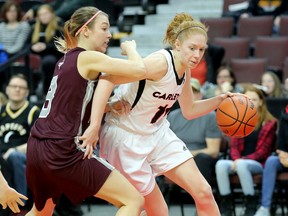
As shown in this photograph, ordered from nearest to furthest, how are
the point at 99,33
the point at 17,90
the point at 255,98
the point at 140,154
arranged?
the point at 99,33
the point at 140,154
the point at 255,98
the point at 17,90

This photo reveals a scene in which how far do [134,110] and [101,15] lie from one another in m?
0.71

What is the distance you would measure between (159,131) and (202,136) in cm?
258

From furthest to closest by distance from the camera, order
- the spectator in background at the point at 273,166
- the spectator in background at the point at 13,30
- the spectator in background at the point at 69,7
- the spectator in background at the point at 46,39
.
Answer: the spectator in background at the point at 69,7
the spectator in background at the point at 13,30
the spectator in background at the point at 46,39
the spectator in background at the point at 273,166

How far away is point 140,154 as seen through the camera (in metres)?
5.39

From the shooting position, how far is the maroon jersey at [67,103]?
4.91m

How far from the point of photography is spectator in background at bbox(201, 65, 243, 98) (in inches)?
349

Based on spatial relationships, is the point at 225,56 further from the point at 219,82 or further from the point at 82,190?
the point at 82,190

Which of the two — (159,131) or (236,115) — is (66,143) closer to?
(159,131)

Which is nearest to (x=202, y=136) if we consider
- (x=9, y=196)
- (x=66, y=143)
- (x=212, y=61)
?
(x=212, y=61)

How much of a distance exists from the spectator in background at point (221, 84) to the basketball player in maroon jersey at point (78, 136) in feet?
12.9

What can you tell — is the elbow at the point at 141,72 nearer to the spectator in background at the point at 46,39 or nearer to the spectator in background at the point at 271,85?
the spectator in background at the point at 271,85

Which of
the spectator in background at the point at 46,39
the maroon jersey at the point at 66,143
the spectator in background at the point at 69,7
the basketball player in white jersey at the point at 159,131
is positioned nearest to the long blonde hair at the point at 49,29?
the spectator in background at the point at 46,39

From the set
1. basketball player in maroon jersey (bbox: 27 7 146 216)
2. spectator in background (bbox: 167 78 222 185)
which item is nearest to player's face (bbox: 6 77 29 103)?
spectator in background (bbox: 167 78 222 185)

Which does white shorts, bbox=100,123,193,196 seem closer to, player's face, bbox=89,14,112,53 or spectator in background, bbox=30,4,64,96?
player's face, bbox=89,14,112,53
